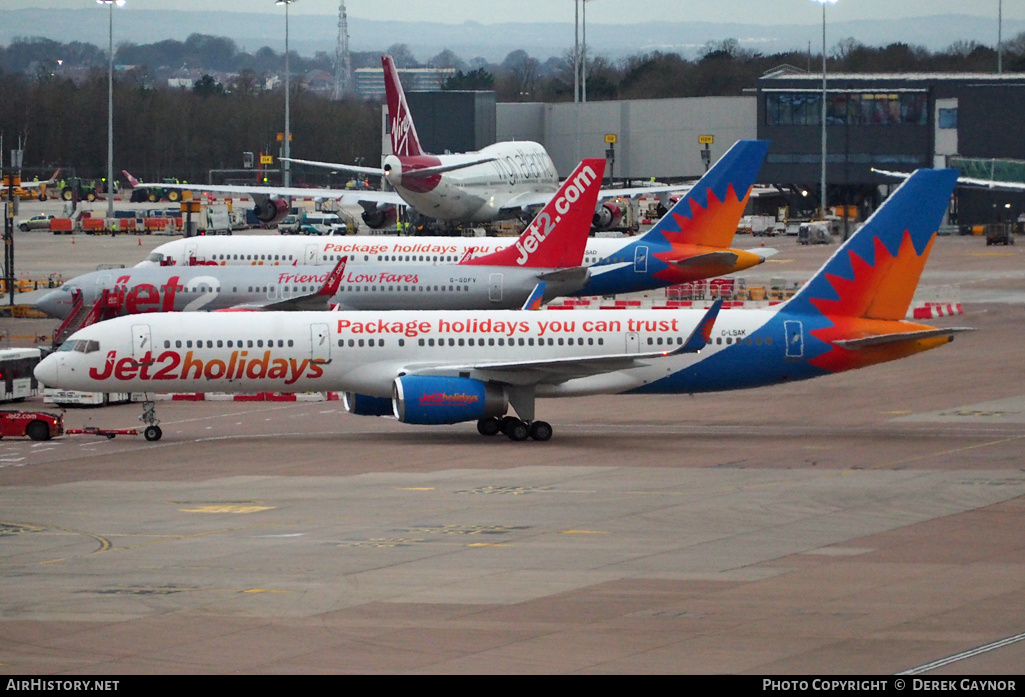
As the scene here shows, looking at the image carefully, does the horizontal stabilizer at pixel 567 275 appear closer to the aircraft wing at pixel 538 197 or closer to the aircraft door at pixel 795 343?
the aircraft door at pixel 795 343

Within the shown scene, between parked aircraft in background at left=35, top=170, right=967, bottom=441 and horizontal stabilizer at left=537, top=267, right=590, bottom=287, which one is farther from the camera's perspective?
horizontal stabilizer at left=537, top=267, right=590, bottom=287

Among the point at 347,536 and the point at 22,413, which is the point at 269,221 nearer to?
the point at 22,413

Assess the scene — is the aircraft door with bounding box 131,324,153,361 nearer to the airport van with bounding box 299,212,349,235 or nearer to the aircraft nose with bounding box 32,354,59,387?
the aircraft nose with bounding box 32,354,59,387

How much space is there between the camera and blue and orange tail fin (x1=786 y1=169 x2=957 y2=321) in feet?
155

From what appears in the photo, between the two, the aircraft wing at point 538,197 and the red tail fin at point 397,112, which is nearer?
the red tail fin at point 397,112

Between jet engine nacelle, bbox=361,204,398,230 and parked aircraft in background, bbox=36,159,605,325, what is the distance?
45.5m

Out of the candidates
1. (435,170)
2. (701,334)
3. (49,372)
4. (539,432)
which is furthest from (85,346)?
(435,170)

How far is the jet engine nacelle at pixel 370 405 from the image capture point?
46594 mm

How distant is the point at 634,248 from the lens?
7350 centimetres

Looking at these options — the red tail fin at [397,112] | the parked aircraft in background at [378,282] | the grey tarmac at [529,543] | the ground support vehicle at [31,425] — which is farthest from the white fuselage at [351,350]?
the red tail fin at [397,112]

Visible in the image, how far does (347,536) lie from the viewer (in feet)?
104

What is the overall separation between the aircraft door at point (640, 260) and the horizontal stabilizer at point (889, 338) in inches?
1073

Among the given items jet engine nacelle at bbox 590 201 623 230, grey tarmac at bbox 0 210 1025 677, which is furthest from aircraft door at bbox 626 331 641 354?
jet engine nacelle at bbox 590 201 623 230

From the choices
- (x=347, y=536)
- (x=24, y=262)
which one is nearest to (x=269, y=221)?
(x=24, y=262)
